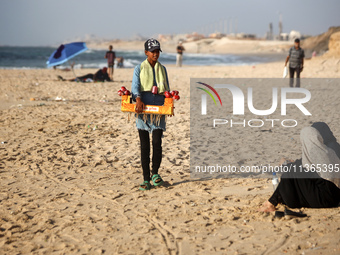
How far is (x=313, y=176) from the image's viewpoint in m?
3.85

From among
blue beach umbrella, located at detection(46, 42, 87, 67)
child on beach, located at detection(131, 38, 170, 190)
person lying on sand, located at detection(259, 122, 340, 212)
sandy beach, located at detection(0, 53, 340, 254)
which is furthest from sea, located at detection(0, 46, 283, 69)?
person lying on sand, located at detection(259, 122, 340, 212)

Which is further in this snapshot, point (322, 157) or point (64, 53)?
point (64, 53)

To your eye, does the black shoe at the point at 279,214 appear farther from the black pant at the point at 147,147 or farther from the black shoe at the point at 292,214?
the black pant at the point at 147,147

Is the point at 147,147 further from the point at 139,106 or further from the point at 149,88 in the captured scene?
the point at 149,88

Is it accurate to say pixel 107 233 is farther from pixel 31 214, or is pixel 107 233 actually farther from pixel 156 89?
pixel 156 89

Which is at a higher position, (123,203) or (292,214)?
(292,214)

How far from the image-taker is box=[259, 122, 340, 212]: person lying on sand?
373 centimetres

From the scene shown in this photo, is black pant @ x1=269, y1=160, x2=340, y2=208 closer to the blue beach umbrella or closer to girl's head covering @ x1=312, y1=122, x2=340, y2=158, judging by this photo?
girl's head covering @ x1=312, y1=122, x2=340, y2=158

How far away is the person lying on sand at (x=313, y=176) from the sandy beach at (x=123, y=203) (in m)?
0.15

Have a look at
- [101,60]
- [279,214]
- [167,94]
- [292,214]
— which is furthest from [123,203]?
[101,60]

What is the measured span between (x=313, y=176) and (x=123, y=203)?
213 centimetres

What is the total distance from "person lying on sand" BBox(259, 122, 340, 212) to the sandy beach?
0.49ft

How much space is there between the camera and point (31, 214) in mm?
4152

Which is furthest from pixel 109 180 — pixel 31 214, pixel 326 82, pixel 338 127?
pixel 326 82
